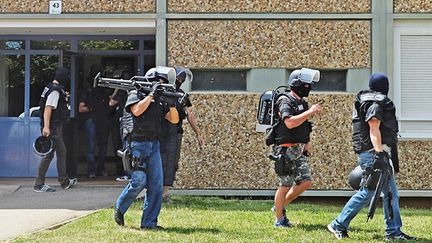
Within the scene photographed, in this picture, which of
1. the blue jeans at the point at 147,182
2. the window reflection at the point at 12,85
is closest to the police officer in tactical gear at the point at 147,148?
the blue jeans at the point at 147,182

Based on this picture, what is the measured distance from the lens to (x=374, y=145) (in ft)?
24.1

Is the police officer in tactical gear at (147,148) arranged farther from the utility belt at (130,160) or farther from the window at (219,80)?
the window at (219,80)

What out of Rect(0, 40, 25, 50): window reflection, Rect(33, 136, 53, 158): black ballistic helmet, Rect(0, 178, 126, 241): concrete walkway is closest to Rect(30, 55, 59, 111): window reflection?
Rect(0, 40, 25, 50): window reflection

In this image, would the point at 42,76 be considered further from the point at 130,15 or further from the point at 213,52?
the point at 213,52

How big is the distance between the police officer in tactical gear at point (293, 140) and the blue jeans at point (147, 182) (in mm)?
1394

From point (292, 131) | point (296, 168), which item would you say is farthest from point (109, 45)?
point (296, 168)

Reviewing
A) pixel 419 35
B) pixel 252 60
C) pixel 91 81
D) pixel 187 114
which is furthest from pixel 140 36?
pixel 419 35

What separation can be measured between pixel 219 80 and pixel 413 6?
3337 mm

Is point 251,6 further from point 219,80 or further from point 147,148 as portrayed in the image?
point 147,148

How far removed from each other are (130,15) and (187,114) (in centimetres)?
234

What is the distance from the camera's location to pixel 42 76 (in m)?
12.7

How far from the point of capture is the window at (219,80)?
441 inches

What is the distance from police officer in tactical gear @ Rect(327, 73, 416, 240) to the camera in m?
7.41

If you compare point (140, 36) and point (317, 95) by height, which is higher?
point (140, 36)
